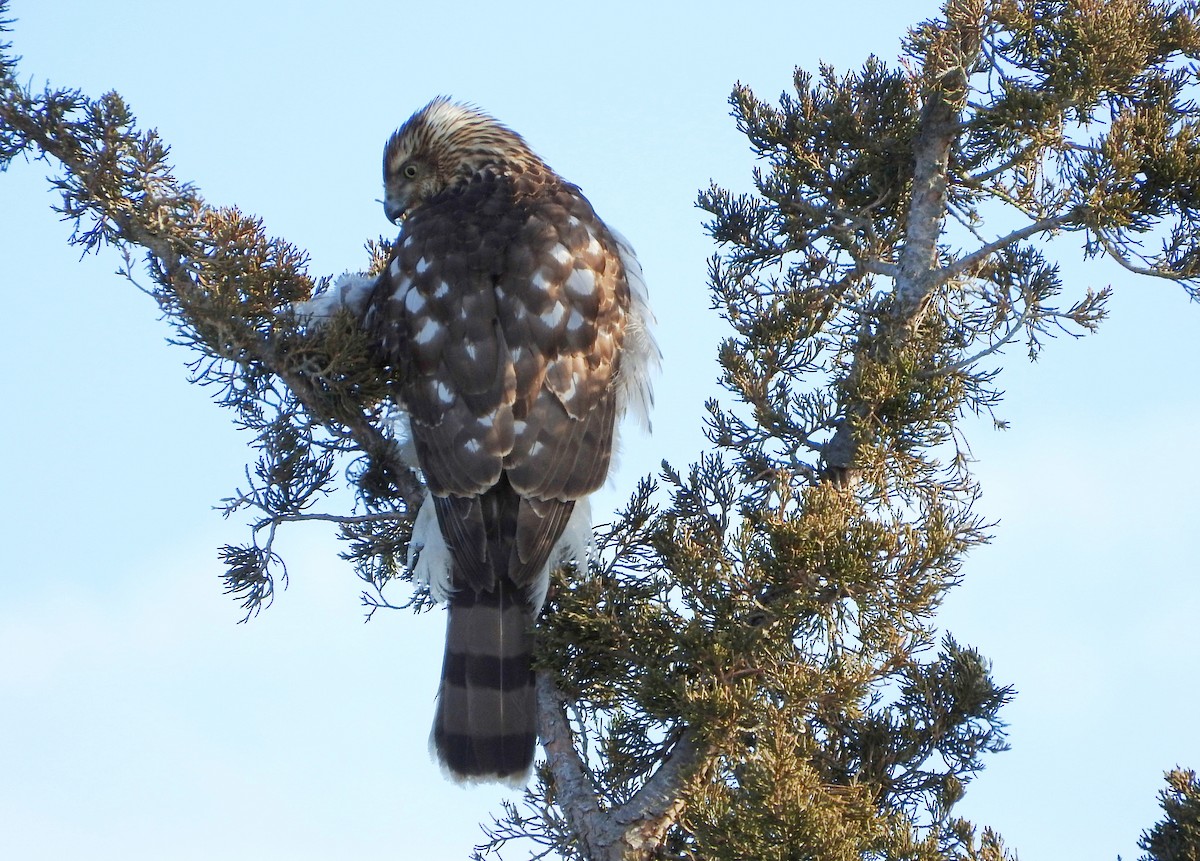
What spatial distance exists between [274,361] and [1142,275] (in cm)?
275

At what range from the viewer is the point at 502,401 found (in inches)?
177

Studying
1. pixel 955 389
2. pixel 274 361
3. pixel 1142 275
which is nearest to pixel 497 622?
pixel 274 361

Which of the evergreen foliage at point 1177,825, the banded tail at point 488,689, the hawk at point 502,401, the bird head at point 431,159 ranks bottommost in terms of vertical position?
the evergreen foliage at point 1177,825

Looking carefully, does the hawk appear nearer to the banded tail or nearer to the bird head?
the banded tail

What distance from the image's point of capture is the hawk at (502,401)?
4.25 metres

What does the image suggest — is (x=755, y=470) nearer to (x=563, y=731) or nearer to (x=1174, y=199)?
(x=563, y=731)

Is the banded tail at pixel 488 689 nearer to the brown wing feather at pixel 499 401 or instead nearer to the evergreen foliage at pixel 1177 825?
the brown wing feather at pixel 499 401

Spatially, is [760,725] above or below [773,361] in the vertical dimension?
below

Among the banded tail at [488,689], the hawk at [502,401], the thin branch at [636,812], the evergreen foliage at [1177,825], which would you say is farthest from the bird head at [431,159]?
the evergreen foliage at [1177,825]

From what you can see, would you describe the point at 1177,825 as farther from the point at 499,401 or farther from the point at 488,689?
the point at 499,401

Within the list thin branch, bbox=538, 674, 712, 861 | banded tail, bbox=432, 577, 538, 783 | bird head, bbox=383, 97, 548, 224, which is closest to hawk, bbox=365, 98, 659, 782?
banded tail, bbox=432, 577, 538, 783

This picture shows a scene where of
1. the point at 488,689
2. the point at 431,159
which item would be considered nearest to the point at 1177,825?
the point at 488,689

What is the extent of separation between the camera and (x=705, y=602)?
365 cm

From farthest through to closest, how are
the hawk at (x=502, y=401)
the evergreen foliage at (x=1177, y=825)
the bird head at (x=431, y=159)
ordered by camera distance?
the bird head at (x=431, y=159) → the hawk at (x=502, y=401) → the evergreen foliage at (x=1177, y=825)
